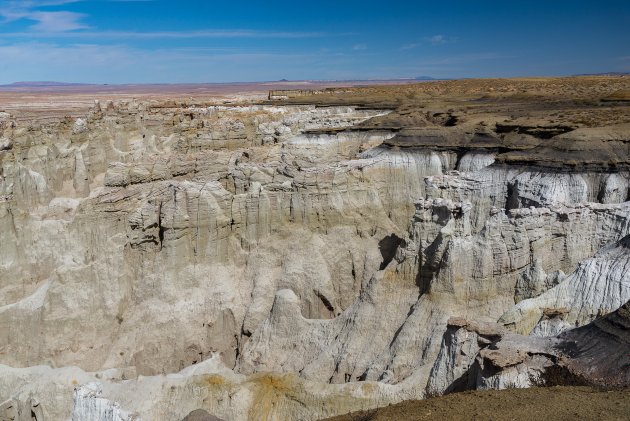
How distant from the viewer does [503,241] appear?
632 inches

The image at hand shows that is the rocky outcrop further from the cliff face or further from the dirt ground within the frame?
the dirt ground

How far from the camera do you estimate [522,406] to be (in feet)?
28.4

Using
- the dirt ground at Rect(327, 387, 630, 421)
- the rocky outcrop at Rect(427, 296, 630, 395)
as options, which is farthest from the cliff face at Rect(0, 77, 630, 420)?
the dirt ground at Rect(327, 387, 630, 421)

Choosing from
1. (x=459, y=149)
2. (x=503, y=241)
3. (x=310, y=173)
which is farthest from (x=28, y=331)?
(x=459, y=149)

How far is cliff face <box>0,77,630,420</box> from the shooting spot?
13594mm

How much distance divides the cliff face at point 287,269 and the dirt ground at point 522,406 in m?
0.98

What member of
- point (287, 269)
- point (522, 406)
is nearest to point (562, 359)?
point (522, 406)

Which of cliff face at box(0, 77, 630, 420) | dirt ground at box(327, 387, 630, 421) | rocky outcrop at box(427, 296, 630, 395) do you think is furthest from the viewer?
cliff face at box(0, 77, 630, 420)

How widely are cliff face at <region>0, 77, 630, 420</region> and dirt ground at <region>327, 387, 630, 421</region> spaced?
98 centimetres

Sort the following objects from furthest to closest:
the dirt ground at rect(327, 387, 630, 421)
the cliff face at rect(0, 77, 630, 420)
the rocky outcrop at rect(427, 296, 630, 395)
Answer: the cliff face at rect(0, 77, 630, 420) → the rocky outcrop at rect(427, 296, 630, 395) → the dirt ground at rect(327, 387, 630, 421)

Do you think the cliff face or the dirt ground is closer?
the dirt ground

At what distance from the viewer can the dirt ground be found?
8.22 meters

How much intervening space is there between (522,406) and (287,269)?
13.0 metres

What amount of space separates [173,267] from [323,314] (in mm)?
5542
